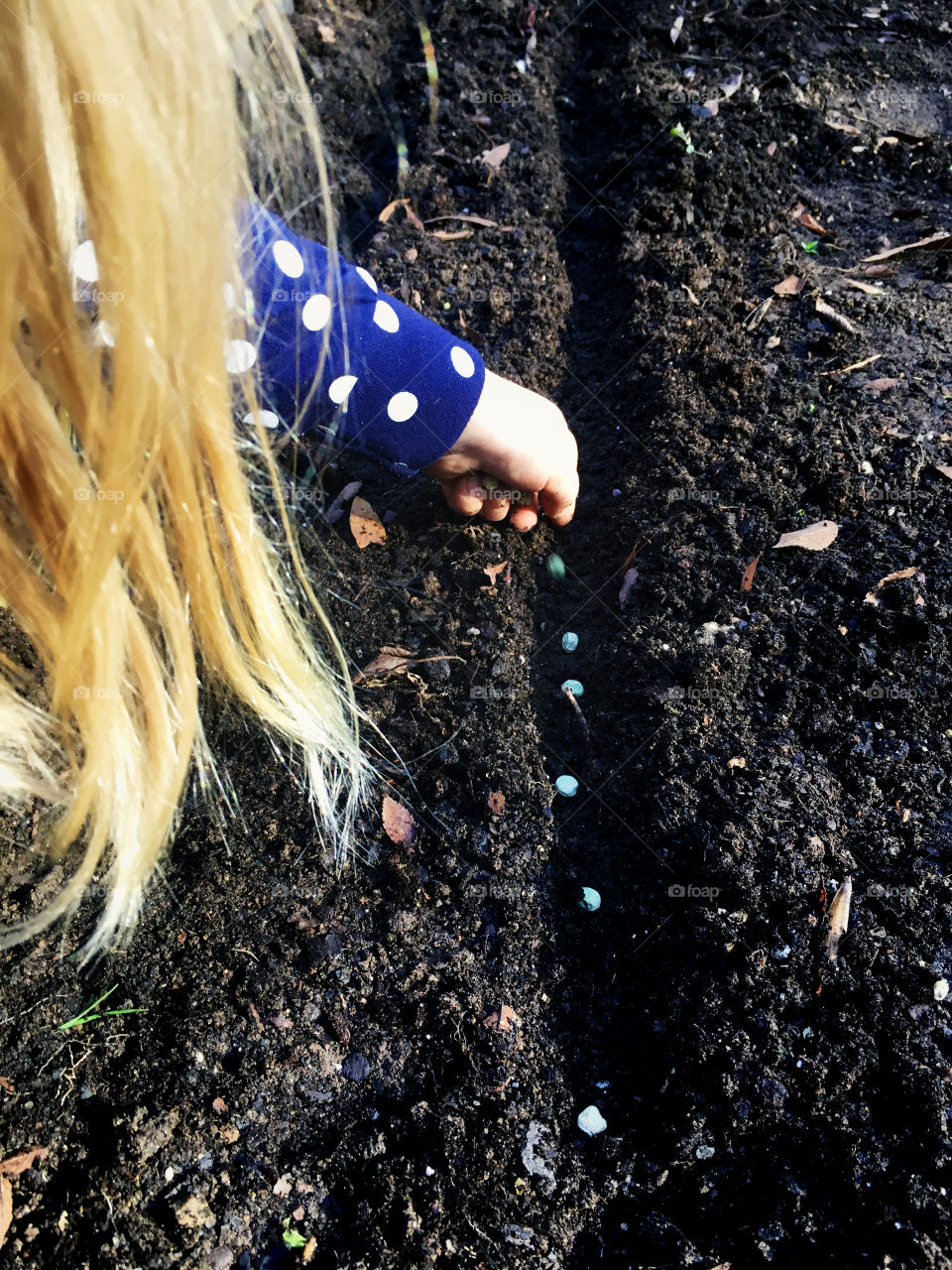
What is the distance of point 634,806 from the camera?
1771mm

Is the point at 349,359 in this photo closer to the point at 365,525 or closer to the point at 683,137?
the point at 365,525

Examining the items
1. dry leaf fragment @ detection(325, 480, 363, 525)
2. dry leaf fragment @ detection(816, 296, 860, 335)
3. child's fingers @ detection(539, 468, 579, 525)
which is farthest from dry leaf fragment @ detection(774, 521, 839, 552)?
dry leaf fragment @ detection(325, 480, 363, 525)

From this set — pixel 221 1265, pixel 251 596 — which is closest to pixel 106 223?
pixel 251 596

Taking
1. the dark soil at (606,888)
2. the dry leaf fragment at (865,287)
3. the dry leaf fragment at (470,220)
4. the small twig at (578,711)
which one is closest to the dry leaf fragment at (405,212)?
the dry leaf fragment at (470,220)

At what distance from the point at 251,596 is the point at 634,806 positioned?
Result: 88 cm

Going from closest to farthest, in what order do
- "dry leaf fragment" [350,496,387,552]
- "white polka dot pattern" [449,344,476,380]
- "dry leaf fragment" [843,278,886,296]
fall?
"white polka dot pattern" [449,344,476,380] → "dry leaf fragment" [350,496,387,552] → "dry leaf fragment" [843,278,886,296]

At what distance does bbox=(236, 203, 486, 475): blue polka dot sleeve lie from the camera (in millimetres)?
1623

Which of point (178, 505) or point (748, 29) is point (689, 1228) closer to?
point (178, 505)

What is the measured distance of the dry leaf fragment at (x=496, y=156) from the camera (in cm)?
320

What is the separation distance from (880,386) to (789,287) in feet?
1.74

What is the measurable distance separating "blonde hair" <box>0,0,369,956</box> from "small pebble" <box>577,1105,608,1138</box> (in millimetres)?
658

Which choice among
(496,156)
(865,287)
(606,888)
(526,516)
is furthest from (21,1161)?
(496,156)

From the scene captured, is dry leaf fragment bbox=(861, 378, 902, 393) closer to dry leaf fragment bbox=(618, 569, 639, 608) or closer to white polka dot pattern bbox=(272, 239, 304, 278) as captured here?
dry leaf fragment bbox=(618, 569, 639, 608)

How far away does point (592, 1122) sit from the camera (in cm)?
145
